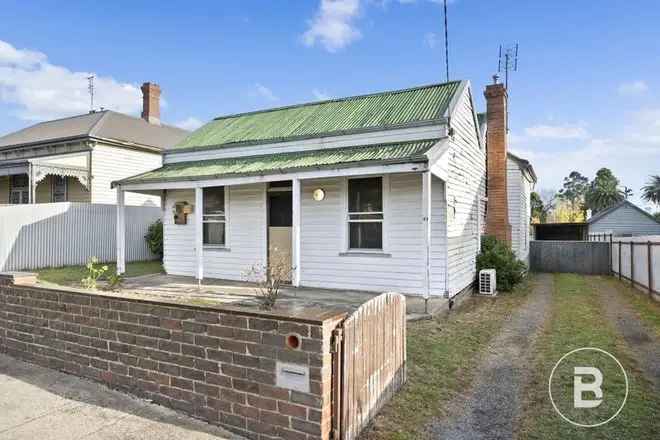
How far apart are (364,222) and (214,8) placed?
313 inches

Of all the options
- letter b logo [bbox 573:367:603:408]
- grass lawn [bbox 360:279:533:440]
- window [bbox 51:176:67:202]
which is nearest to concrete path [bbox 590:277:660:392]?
letter b logo [bbox 573:367:603:408]

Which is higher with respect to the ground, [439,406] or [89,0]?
[89,0]

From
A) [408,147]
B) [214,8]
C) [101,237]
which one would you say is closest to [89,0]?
[214,8]

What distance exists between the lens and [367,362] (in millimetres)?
3553

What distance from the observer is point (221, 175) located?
1010 centimetres

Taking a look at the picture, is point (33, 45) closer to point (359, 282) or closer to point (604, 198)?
point (359, 282)

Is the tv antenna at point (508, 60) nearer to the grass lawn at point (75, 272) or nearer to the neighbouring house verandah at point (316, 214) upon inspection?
the neighbouring house verandah at point (316, 214)

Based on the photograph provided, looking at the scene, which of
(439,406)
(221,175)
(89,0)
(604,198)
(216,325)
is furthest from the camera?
(604,198)

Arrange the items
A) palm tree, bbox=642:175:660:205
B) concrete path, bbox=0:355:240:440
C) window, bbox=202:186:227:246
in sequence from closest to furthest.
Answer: concrete path, bbox=0:355:240:440, window, bbox=202:186:227:246, palm tree, bbox=642:175:660:205

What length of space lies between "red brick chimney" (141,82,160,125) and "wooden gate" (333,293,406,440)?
22.2 metres

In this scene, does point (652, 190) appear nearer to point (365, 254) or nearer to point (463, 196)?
point (463, 196)

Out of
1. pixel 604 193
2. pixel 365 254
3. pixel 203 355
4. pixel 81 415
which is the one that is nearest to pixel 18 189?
pixel 365 254

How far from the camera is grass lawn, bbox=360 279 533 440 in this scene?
143 inches

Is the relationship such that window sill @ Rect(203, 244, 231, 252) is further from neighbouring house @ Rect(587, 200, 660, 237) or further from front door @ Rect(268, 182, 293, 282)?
neighbouring house @ Rect(587, 200, 660, 237)
